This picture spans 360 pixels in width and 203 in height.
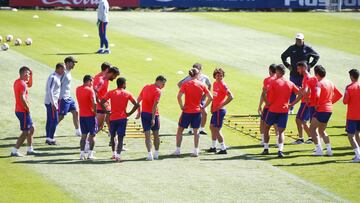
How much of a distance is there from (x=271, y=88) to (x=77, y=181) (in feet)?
20.7

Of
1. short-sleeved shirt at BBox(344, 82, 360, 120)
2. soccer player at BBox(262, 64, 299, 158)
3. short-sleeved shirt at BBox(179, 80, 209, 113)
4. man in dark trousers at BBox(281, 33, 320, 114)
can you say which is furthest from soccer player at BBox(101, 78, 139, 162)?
man in dark trousers at BBox(281, 33, 320, 114)

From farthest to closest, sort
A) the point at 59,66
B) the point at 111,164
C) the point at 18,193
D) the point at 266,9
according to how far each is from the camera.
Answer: the point at 266,9
the point at 59,66
the point at 111,164
the point at 18,193

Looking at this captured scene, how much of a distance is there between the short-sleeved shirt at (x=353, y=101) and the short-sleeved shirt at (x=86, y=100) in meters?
6.78

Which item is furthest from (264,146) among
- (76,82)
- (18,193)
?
(76,82)

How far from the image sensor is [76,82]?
35.1m

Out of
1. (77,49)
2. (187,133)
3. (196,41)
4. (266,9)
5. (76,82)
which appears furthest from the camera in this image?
(266,9)

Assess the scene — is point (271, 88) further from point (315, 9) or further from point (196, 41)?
point (315, 9)

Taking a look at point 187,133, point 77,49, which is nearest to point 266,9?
point 77,49

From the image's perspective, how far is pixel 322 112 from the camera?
24.4 meters

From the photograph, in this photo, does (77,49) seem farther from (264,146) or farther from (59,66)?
(264,146)

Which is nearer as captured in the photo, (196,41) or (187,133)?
(187,133)

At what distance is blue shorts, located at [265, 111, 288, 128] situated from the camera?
24.4 metres

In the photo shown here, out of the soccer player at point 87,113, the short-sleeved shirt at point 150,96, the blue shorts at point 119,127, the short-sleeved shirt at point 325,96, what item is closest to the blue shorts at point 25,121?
the soccer player at point 87,113

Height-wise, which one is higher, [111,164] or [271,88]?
[271,88]
